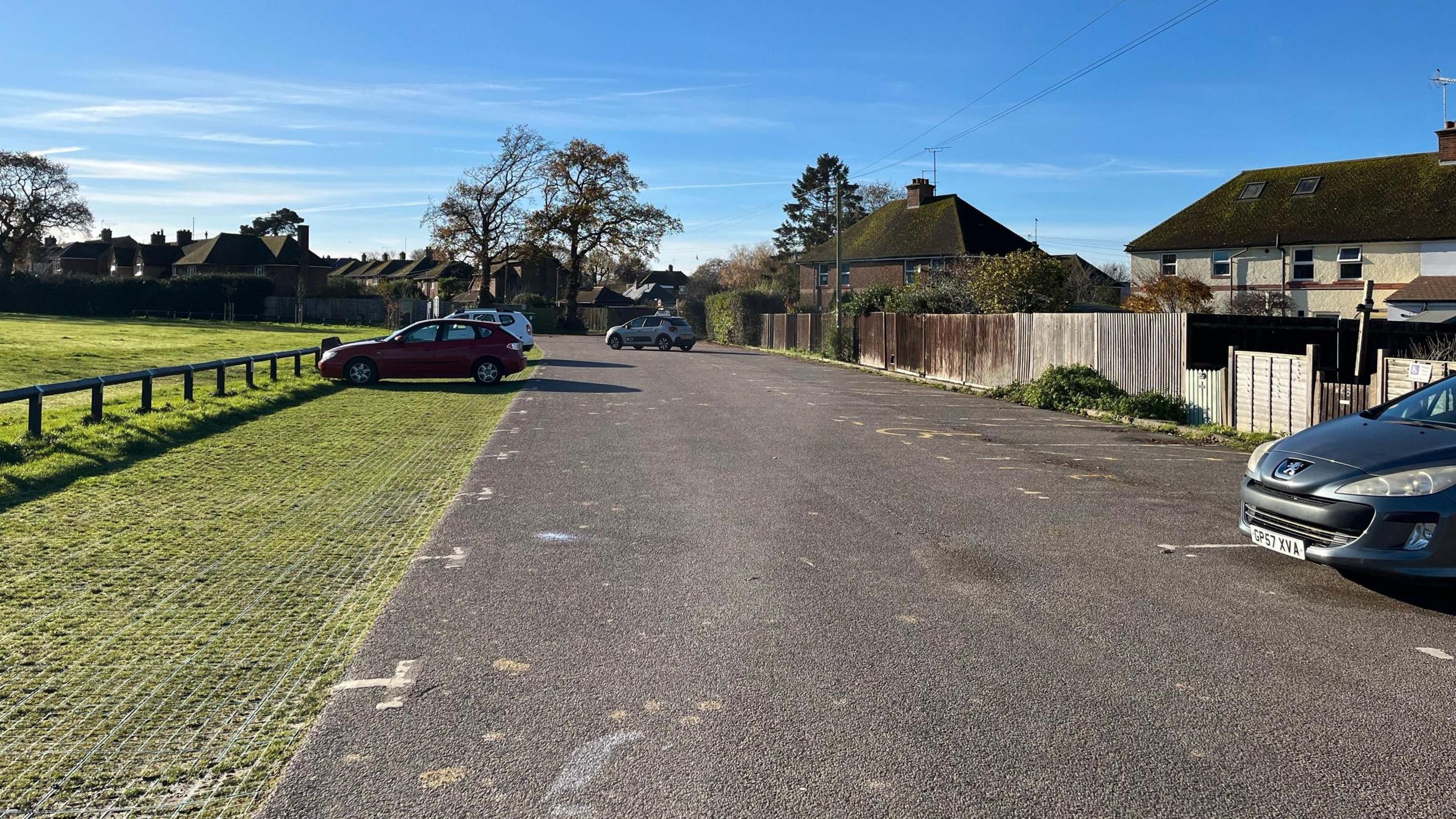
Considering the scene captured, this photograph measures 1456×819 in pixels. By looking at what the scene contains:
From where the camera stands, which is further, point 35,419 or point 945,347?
point 945,347

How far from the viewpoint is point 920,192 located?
63.3 metres

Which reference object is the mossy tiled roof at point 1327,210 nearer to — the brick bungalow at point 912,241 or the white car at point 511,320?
the brick bungalow at point 912,241

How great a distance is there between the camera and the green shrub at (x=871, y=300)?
1518 inches

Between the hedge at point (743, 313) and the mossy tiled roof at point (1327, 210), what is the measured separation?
19.0 meters

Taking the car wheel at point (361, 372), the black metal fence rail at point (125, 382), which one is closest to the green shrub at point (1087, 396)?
the car wheel at point (361, 372)

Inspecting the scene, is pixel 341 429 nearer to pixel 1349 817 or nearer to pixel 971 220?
pixel 1349 817

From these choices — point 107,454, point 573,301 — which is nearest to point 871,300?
point 107,454

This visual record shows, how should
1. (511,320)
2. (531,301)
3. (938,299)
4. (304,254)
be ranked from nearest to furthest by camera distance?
(938,299) < (511,320) < (531,301) < (304,254)

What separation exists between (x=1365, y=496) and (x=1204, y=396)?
36.3ft

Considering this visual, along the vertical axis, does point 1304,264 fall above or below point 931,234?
below

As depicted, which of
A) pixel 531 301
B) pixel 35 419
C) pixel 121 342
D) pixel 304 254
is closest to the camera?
pixel 35 419

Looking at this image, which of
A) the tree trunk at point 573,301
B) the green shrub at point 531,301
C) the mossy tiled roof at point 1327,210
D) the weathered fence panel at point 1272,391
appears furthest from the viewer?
the green shrub at point 531,301

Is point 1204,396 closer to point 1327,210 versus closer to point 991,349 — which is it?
point 991,349

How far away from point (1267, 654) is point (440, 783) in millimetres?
3947
